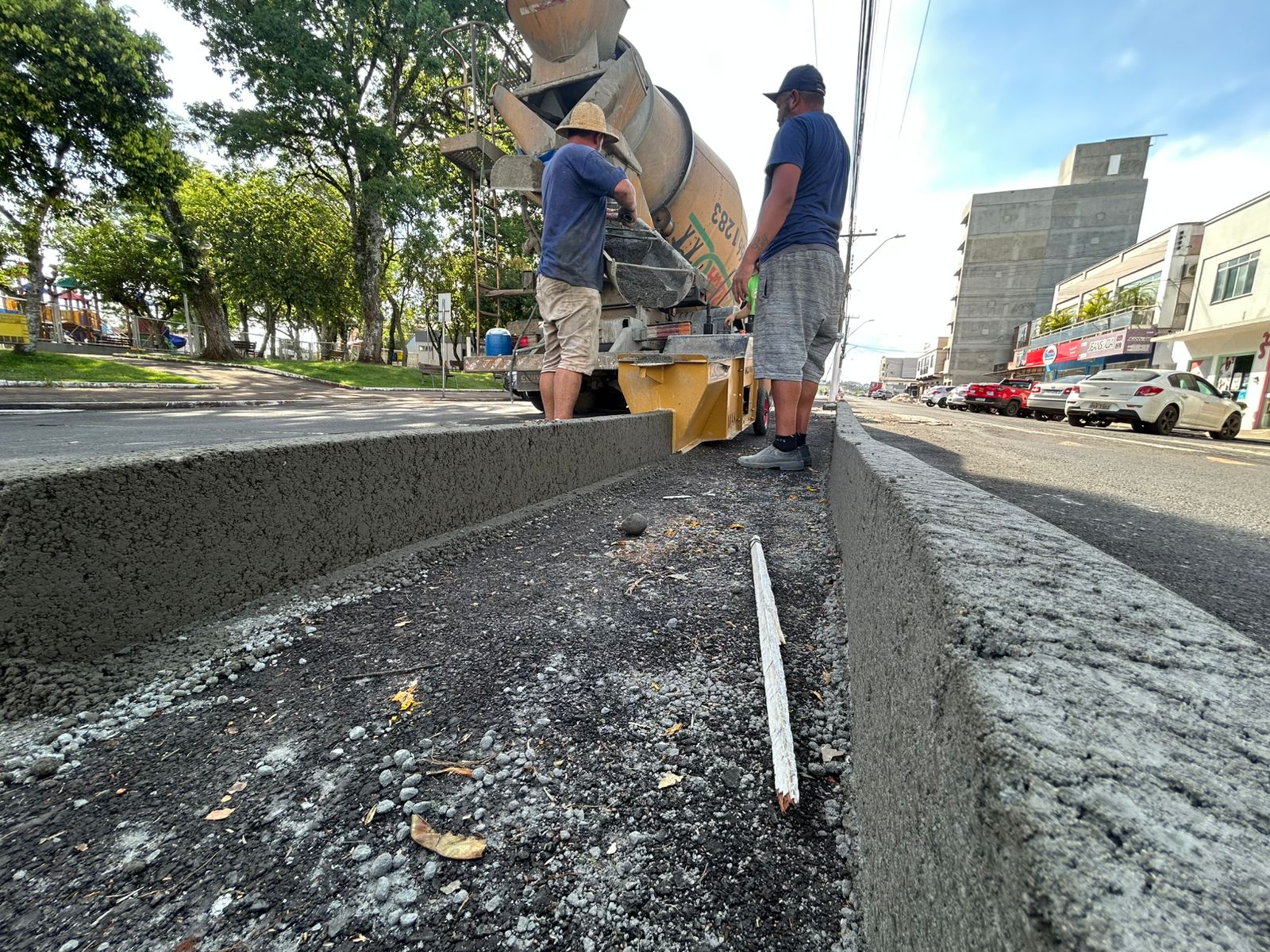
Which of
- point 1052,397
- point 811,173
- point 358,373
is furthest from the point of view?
point 358,373

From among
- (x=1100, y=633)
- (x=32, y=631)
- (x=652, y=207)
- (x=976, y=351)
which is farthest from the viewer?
(x=976, y=351)

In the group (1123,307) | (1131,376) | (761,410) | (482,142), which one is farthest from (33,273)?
(1123,307)

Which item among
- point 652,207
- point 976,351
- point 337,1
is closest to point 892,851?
point 652,207

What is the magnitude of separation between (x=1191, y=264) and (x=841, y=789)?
33768 millimetres

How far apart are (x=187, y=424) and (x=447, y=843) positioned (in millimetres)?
7296

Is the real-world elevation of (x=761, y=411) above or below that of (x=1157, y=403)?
below

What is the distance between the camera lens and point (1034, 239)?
5056 cm

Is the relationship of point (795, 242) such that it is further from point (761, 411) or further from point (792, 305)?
point (761, 411)

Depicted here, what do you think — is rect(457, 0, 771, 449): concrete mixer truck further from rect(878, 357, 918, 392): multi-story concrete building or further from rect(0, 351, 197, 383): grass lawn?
rect(878, 357, 918, 392): multi-story concrete building

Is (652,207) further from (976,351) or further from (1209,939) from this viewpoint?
(976,351)

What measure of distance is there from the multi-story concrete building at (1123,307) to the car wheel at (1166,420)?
54.0 feet

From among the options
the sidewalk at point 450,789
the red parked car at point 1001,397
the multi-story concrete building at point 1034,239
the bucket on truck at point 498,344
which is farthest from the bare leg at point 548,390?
the multi-story concrete building at point 1034,239

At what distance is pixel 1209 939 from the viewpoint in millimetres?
254

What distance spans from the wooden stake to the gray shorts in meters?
2.17
